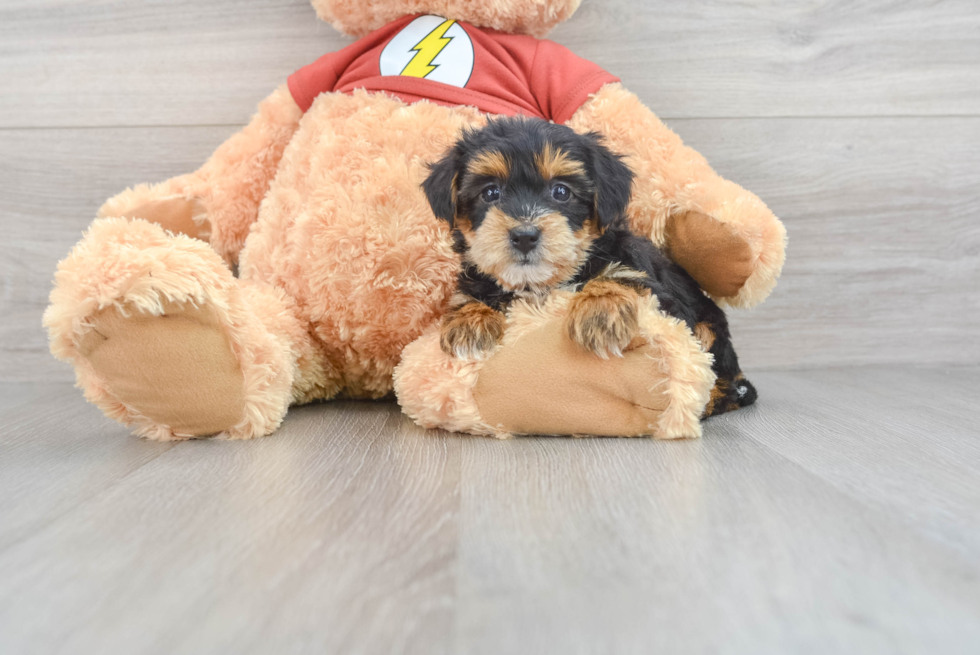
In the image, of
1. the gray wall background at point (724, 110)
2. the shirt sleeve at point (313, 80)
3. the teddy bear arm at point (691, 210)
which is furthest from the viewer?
the gray wall background at point (724, 110)

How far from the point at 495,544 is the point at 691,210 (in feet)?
3.28

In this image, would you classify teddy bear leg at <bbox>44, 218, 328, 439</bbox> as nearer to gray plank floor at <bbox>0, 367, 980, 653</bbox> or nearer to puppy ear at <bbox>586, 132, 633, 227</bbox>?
gray plank floor at <bbox>0, 367, 980, 653</bbox>

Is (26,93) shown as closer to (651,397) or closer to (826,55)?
(651,397)

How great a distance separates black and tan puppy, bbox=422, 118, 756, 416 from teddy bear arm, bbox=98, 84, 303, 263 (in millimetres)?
675

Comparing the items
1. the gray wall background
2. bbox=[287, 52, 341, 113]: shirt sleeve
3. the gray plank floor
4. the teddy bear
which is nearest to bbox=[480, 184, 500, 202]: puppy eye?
the teddy bear

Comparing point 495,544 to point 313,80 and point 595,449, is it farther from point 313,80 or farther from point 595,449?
point 313,80

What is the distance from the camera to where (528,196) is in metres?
1.32

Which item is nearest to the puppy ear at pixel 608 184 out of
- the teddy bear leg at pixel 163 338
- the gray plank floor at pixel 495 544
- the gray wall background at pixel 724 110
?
the gray plank floor at pixel 495 544

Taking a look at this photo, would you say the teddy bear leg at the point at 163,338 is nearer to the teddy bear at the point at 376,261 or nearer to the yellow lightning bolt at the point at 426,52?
the teddy bear at the point at 376,261

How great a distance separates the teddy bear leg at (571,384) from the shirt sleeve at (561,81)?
586mm

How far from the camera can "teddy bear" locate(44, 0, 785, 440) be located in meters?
1.32

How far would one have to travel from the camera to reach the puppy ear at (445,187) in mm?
1384

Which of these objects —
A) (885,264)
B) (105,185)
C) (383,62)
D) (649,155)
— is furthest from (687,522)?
(105,185)

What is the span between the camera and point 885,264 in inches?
87.0
